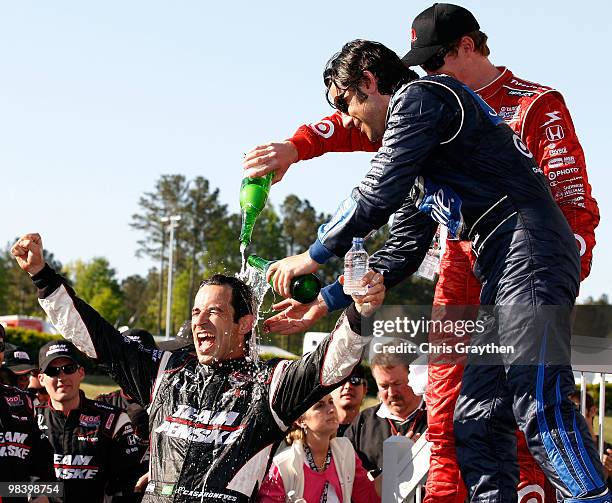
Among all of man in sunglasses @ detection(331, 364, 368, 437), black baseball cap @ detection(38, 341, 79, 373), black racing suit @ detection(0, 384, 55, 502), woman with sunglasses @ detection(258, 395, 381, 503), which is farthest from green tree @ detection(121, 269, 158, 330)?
woman with sunglasses @ detection(258, 395, 381, 503)

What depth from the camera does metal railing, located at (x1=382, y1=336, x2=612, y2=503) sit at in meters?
5.00

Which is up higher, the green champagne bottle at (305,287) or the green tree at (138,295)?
the green tree at (138,295)

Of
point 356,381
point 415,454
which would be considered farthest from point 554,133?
point 356,381

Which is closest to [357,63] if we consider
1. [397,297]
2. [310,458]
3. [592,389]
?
[310,458]

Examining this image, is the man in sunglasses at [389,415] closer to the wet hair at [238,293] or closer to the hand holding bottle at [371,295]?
the wet hair at [238,293]

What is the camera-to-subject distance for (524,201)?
12.7 feet

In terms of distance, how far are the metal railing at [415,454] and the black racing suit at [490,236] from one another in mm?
1159

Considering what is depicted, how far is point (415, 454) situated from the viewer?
5414 mm

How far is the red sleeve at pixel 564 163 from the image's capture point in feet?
14.9

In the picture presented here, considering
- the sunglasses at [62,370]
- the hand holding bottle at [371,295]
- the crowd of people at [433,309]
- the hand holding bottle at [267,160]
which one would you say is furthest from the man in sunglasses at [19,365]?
the hand holding bottle at [371,295]

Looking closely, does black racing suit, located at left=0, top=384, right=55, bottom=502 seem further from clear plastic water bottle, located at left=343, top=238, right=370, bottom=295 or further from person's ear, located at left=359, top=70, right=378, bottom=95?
person's ear, located at left=359, top=70, right=378, bottom=95

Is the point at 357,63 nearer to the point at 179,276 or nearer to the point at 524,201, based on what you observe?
the point at 524,201

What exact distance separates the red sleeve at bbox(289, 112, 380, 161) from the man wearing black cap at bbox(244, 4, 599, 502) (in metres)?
0.47

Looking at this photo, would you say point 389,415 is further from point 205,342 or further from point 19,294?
point 19,294
